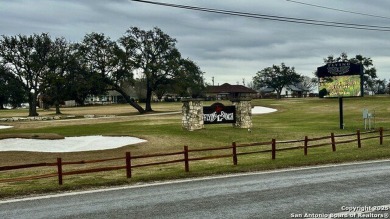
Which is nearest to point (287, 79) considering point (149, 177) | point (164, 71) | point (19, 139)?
point (164, 71)

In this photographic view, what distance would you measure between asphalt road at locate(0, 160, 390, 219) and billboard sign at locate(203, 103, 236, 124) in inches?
742

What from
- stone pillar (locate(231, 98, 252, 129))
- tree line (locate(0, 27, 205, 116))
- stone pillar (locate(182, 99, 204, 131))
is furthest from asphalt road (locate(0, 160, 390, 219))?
tree line (locate(0, 27, 205, 116))

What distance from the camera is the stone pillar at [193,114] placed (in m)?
31.7

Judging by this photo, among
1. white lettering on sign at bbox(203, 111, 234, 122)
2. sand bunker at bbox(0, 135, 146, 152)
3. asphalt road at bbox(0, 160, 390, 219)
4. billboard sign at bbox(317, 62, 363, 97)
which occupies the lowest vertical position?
sand bunker at bbox(0, 135, 146, 152)

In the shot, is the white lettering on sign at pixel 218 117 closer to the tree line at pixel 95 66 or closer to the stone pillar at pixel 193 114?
the stone pillar at pixel 193 114

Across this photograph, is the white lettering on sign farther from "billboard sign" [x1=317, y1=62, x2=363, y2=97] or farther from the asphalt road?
the asphalt road

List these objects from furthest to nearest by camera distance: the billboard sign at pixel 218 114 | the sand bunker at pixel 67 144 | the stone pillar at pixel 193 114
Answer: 1. the billboard sign at pixel 218 114
2. the stone pillar at pixel 193 114
3. the sand bunker at pixel 67 144

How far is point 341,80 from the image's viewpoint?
1463 inches

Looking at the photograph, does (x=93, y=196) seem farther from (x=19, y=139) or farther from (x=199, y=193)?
(x=19, y=139)

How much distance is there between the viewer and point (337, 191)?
1035cm

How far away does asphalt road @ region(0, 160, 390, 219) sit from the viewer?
8.42 m

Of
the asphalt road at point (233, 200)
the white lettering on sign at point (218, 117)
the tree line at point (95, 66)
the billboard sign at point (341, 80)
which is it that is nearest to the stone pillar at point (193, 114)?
the white lettering on sign at point (218, 117)

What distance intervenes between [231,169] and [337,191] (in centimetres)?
548

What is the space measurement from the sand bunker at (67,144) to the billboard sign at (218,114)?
6870 millimetres
